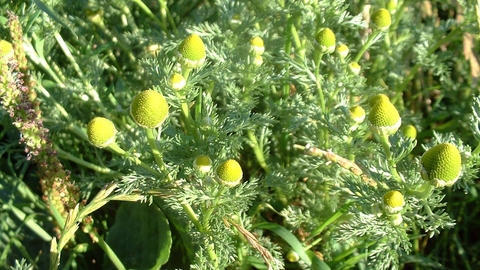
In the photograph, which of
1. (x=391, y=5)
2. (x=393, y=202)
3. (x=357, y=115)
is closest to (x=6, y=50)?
(x=357, y=115)

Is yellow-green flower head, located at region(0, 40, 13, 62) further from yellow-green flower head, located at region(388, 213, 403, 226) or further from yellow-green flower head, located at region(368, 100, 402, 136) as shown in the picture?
yellow-green flower head, located at region(388, 213, 403, 226)

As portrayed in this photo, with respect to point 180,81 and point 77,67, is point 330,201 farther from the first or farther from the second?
point 77,67

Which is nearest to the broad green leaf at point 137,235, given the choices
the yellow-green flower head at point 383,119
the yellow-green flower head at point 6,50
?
the yellow-green flower head at point 6,50

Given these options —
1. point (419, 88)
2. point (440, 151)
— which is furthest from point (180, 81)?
point (419, 88)

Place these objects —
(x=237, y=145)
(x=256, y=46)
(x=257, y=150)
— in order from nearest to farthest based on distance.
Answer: (x=237, y=145), (x=256, y=46), (x=257, y=150)

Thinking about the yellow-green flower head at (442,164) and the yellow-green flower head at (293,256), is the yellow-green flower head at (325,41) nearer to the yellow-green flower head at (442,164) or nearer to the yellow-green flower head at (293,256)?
the yellow-green flower head at (442,164)

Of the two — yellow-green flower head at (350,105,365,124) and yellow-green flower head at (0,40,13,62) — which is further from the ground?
yellow-green flower head at (0,40,13,62)

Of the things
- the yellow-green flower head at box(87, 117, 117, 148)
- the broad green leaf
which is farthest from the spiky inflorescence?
the yellow-green flower head at box(87, 117, 117, 148)

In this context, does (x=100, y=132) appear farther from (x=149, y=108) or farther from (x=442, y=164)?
(x=442, y=164)
